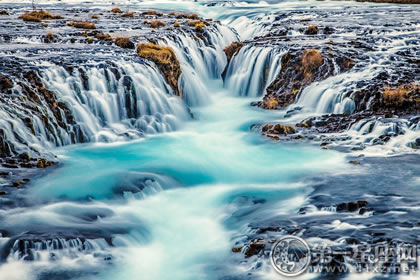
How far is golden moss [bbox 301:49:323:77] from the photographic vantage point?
19625 mm

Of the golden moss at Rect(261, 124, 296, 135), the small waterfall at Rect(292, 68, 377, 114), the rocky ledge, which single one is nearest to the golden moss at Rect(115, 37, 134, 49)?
the rocky ledge

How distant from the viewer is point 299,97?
18734 mm

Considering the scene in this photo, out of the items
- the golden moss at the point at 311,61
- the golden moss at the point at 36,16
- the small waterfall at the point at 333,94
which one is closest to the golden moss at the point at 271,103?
the small waterfall at the point at 333,94

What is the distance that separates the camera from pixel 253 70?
71.9 ft

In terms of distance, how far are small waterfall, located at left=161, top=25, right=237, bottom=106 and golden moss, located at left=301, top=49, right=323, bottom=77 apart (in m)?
4.45

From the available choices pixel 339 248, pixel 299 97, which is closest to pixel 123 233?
pixel 339 248

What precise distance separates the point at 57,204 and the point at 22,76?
22.5ft

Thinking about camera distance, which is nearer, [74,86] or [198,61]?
[74,86]

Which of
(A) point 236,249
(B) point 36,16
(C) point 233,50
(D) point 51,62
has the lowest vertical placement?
(A) point 236,249

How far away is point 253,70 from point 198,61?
3.79 metres

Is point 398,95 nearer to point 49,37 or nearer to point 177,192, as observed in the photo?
point 177,192

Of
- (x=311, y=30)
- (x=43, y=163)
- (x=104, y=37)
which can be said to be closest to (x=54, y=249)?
(x=43, y=163)

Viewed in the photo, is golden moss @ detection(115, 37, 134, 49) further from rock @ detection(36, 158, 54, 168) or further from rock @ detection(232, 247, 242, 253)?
rock @ detection(232, 247, 242, 253)

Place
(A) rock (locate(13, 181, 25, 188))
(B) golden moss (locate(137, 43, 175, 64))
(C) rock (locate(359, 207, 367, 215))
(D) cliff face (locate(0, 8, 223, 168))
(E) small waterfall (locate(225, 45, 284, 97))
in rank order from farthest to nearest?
(E) small waterfall (locate(225, 45, 284, 97)) < (B) golden moss (locate(137, 43, 175, 64)) < (D) cliff face (locate(0, 8, 223, 168)) < (A) rock (locate(13, 181, 25, 188)) < (C) rock (locate(359, 207, 367, 215))
